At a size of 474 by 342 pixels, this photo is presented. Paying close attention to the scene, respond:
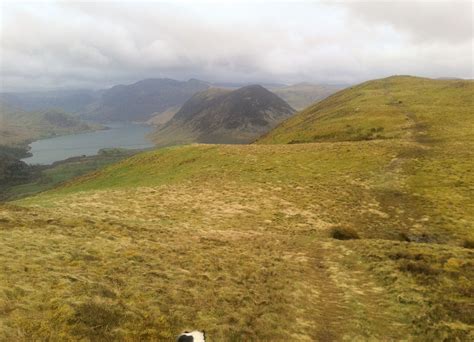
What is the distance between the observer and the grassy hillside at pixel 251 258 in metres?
13.9

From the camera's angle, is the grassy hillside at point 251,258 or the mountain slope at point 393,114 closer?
the grassy hillside at point 251,258

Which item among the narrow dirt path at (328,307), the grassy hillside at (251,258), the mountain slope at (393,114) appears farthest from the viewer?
the mountain slope at (393,114)

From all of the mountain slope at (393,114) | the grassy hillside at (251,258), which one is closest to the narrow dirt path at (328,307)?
the grassy hillside at (251,258)

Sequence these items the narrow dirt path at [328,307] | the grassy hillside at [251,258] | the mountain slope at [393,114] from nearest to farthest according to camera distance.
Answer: the grassy hillside at [251,258]
the narrow dirt path at [328,307]
the mountain slope at [393,114]

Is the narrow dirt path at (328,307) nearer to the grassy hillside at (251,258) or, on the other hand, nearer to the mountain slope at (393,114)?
the grassy hillside at (251,258)

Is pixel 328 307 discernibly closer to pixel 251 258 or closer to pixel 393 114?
pixel 251 258

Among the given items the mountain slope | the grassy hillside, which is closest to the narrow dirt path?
the grassy hillside

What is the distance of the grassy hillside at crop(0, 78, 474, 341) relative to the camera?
13945 mm

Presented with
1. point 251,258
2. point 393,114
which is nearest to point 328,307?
point 251,258

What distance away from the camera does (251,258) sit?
75.8 ft

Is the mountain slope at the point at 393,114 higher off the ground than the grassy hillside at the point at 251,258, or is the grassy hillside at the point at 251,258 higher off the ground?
the mountain slope at the point at 393,114

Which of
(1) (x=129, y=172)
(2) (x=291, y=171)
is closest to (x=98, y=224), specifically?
(2) (x=291, y=171)

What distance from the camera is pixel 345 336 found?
14602mm

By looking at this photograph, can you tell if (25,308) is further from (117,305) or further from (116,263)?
(116,263)
